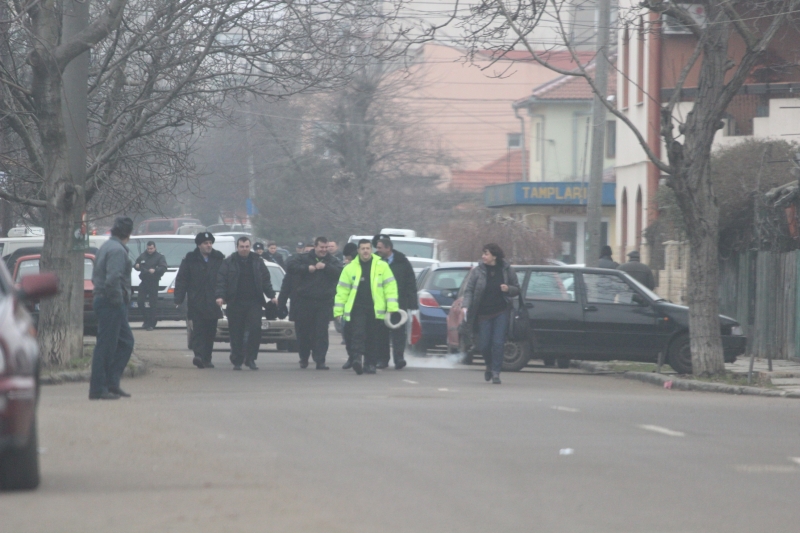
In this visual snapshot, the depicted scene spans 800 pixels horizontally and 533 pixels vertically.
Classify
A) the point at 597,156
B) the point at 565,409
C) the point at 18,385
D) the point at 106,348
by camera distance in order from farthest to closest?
the point at 597,156 → the point at 106,348 → the point at 565,409 → the point at 18,385

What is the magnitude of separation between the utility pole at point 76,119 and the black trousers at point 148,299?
34.2ft

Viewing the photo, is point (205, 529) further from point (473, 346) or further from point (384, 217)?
point (384, 217)

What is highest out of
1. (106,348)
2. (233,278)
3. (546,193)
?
(546,193)

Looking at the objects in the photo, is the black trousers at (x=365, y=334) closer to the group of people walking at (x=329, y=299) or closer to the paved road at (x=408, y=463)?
the group of people walking at (x=329, y=299)

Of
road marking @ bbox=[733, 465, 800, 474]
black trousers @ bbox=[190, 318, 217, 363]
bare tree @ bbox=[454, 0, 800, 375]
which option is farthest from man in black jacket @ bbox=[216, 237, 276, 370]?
road marking @ bbox=[733, 465, 800, 474]

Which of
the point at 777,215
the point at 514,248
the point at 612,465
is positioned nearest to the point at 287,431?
the point at 612,465

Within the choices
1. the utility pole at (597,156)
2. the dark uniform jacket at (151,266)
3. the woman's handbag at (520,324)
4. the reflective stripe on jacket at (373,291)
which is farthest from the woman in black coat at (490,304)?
the dark uniform jacket at (151,266)

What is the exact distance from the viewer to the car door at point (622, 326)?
17266 millimetres

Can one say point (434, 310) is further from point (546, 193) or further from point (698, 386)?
point (546, 193)

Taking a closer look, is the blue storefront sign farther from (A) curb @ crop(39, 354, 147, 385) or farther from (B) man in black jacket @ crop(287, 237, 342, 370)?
(A) curb @ crop(39, 354, 147, 385)

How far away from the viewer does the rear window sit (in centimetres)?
1964

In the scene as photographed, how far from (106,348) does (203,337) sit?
17.5 feet

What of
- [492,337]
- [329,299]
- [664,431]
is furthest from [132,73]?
[664,431]

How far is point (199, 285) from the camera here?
17188mm
